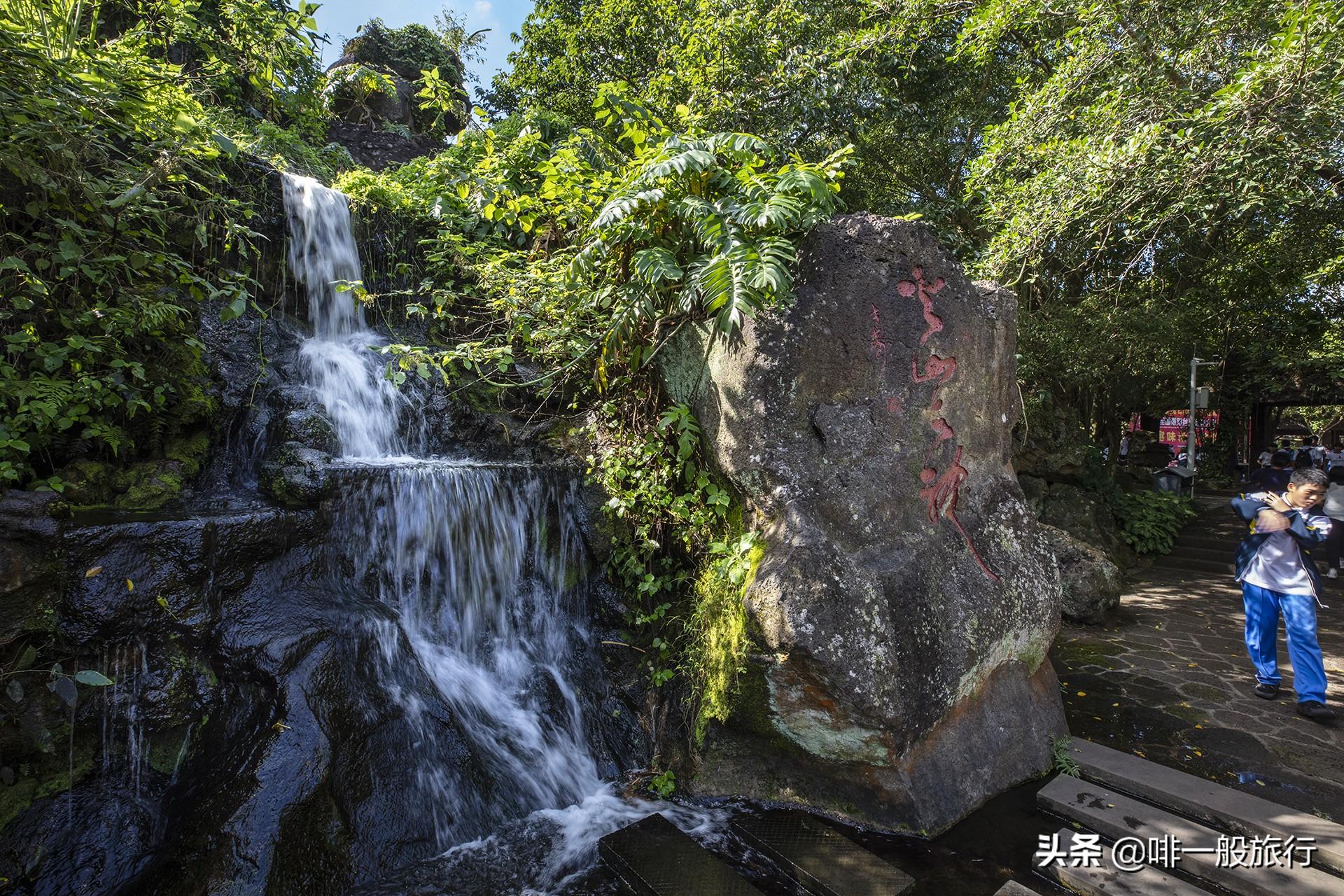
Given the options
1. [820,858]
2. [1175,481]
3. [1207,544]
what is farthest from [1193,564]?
[820,858]

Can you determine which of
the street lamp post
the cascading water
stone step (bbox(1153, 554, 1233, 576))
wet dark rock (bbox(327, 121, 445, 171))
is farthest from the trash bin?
wet dark rock (bbox(327, 121, 445, 171))

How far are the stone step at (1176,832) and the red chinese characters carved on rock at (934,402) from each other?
1.31 metres

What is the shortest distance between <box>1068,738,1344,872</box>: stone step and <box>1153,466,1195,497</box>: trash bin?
12243 millimetres

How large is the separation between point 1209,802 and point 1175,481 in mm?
13113

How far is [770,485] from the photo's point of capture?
4211mm

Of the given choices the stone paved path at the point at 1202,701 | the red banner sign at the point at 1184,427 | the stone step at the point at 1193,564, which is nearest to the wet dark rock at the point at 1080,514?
the stone step at the point at 1193,564

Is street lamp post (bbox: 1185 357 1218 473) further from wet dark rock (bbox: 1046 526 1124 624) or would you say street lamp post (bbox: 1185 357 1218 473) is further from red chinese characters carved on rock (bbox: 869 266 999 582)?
red chinese characters carved on rock (bbox: 869 266 999 582)

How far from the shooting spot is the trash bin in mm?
13906

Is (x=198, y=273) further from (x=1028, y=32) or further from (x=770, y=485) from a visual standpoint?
(x=1028, y=32)

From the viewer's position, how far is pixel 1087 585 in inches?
305

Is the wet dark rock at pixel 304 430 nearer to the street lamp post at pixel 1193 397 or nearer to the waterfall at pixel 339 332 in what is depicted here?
the waterfall at pixel 339 332

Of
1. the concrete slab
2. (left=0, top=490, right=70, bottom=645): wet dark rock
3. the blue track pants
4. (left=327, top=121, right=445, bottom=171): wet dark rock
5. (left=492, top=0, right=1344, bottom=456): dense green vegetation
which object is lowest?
the concrete slab

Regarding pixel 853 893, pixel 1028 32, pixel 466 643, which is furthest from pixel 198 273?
pixel 1028 32

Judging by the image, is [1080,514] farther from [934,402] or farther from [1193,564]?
[934,402]
